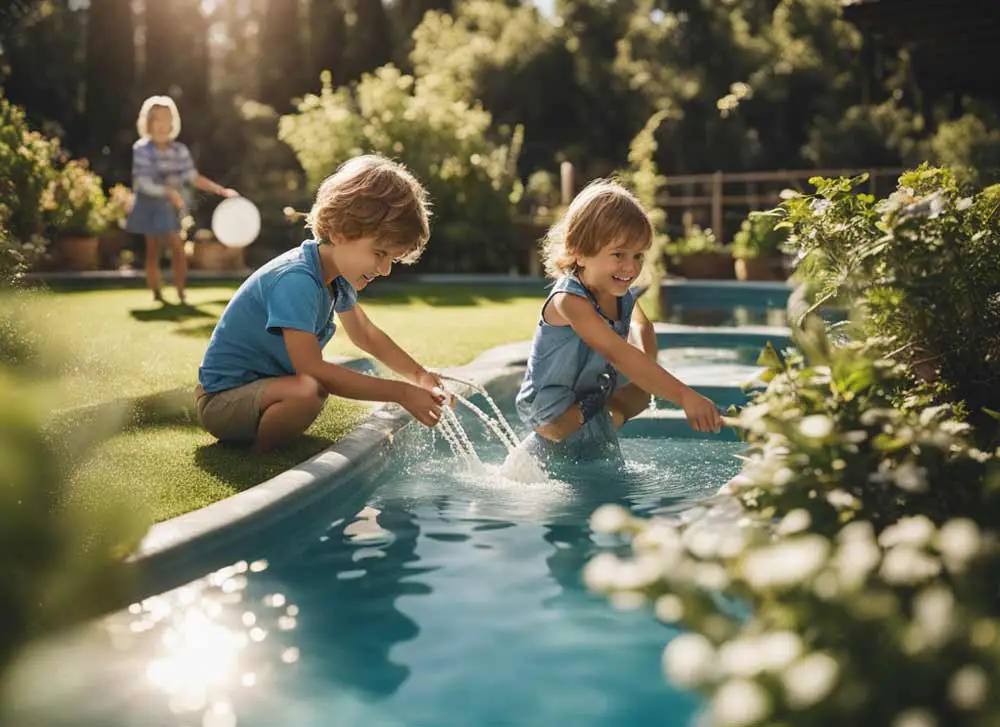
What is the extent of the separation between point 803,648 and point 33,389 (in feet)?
4.15

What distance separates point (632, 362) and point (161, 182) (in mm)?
7159

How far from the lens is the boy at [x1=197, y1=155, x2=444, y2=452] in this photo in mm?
3896

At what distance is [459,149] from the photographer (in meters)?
16.1

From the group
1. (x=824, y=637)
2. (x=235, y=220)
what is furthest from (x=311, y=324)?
(x=235, y=220)

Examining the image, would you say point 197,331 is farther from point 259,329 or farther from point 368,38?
point 368,38

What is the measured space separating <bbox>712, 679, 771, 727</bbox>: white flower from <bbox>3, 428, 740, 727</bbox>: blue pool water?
957 mm

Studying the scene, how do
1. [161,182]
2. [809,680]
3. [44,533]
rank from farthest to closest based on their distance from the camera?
1. [161,182]
2. [44,533]
3. [809,680]

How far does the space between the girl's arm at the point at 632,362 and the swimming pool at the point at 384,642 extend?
1.71 feet

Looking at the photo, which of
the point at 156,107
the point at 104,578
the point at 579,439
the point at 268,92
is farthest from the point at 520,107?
the point at 104,578

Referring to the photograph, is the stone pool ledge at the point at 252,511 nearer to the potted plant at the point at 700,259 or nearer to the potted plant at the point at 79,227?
the potted plant at the point at 79,227

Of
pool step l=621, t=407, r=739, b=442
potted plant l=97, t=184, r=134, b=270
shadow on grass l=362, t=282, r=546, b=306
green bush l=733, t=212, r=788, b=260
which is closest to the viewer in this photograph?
pool step l=621, t=407, r=739, b=442

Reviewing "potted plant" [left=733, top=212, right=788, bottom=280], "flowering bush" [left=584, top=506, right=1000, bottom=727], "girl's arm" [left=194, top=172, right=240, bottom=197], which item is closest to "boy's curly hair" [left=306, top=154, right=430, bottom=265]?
"flowering bush" [left=584, top=506, right=1000, bottom=727]

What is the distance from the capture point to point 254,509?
10.2 ft

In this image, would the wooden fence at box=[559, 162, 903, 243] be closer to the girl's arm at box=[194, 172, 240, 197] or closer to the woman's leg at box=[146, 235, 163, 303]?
the girl's arm at box=[194, 172, 240, 197]
